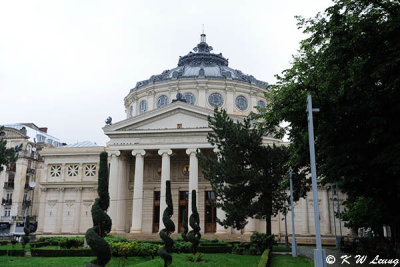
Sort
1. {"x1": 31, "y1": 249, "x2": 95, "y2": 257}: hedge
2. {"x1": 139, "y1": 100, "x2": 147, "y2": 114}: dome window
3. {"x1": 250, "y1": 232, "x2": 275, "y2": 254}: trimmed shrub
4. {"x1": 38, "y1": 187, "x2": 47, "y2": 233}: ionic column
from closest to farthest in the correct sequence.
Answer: {"x1": 31, "y1": 249, "x2": 95, "y2": 257}: hedge → {"x1": 250, "y1": 232, "x2": 275, "y2": 254}: trimmed shrub → {"x1": 38, "y1": 187, "x2": 47, "y2": 233}: ionic column → {"x1": 139, "y1": 100, "x2": 147, "y2": 114}: dome window

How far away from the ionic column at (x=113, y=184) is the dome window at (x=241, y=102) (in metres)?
18.6

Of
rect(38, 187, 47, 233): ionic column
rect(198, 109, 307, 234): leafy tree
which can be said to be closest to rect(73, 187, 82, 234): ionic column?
rect(38, 187, 47, 233): ionic column

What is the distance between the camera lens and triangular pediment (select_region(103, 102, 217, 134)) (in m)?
42.6

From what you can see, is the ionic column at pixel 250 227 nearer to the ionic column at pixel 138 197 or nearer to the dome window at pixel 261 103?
the ionic column at pixel 138 197

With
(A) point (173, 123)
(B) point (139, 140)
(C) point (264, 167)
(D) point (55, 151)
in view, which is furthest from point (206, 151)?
(D) point (55, 151)

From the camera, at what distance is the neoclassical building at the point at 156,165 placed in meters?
42.0

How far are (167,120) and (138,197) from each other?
9.08m

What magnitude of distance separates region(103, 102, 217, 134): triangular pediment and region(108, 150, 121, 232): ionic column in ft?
9.44

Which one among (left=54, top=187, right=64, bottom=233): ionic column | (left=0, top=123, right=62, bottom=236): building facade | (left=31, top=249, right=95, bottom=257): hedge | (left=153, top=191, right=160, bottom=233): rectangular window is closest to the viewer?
(left=31, top=249, right=95, bottom=257): hedge

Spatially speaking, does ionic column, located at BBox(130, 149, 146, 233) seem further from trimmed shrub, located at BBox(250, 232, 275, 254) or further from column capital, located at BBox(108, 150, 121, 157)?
trimmed shrub, located at BBox(250, 232, 275, 254)

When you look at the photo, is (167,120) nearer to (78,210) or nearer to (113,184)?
(113,184)

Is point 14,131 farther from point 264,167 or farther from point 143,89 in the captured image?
point 264,167

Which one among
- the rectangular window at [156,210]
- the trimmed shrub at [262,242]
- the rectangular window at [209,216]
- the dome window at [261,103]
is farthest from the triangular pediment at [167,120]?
the trimmed shrub at [262,242]

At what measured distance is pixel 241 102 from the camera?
2104 inches
